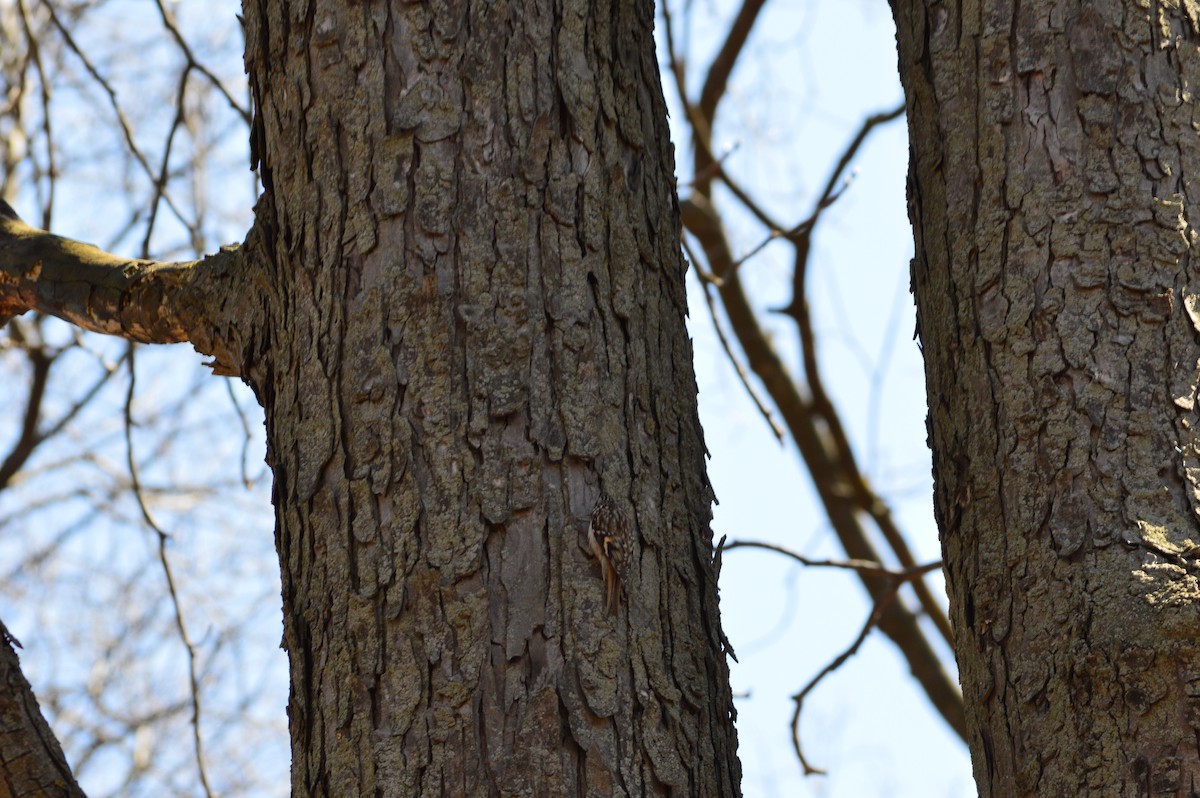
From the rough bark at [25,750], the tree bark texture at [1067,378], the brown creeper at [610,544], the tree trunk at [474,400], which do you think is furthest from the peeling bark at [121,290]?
the tree bark texture at [1067,378]

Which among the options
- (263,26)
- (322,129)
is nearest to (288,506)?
(322,129)

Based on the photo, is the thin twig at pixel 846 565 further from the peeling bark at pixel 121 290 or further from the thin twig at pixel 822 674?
the peeling bark at pixel 121 290

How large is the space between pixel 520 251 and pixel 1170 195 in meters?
0.84

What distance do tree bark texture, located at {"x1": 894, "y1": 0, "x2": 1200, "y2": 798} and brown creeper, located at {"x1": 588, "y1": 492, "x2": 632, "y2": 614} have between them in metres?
0.47

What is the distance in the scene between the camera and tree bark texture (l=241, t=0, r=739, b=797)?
4.80 ft

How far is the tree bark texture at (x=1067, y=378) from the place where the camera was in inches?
57.8

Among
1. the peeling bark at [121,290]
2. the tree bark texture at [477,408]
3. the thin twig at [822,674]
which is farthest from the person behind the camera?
the thin twig at [822,674]

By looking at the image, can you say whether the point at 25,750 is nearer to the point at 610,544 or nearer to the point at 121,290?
the point at 121,290

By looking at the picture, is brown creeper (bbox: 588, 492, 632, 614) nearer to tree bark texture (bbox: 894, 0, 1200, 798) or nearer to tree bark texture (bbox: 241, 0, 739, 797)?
tree bark texture (bbox: 241, 0, 739, 797)

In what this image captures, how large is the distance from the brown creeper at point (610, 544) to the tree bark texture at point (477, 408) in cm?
1

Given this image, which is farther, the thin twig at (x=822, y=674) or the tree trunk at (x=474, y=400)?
the thin twig at (x=822, y=674)

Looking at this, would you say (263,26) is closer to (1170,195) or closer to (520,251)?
(520,251)

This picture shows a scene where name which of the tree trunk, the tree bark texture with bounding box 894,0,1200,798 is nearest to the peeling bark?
the tree trunk

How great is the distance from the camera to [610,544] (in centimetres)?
152
